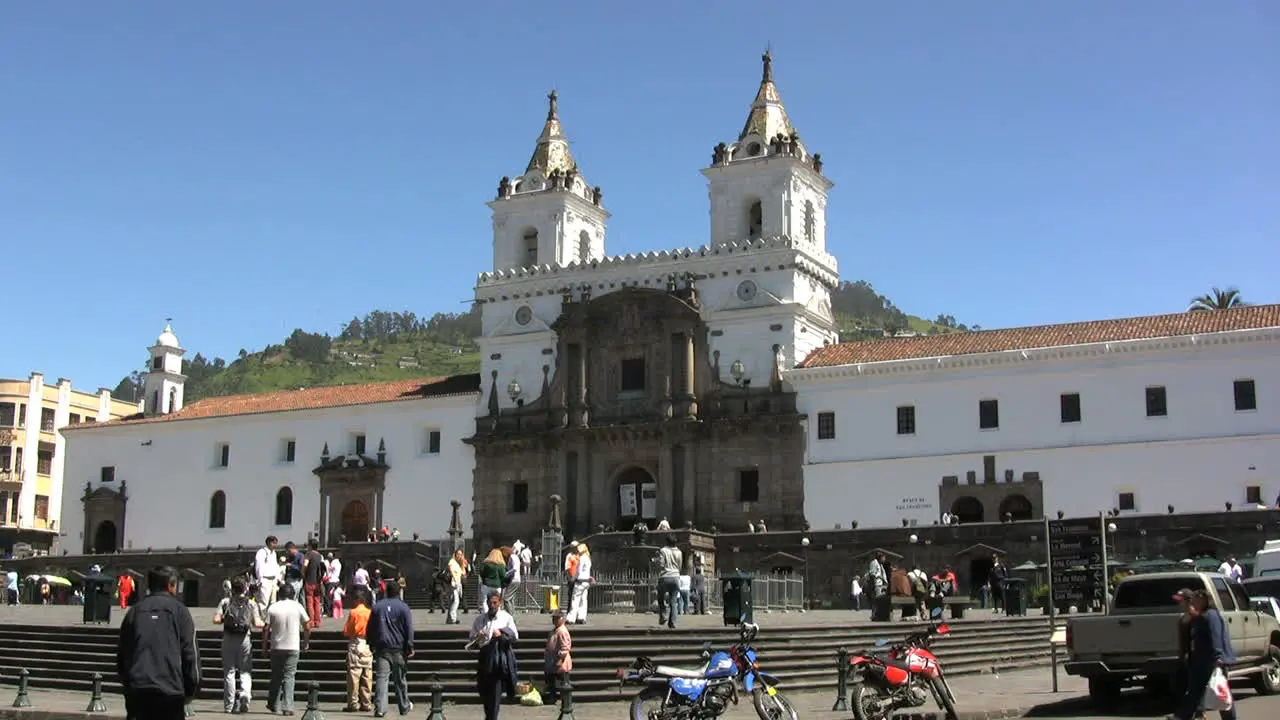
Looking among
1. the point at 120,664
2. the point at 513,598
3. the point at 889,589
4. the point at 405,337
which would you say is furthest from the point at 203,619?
the point at 405,337

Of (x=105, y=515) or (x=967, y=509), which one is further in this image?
(x=105, y=515)

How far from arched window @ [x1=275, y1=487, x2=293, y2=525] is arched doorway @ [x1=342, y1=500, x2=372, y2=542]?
2.46 meters

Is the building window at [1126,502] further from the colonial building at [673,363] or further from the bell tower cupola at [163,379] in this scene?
the bell tower cupola at [163,379]

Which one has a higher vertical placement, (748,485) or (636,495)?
(748,485)

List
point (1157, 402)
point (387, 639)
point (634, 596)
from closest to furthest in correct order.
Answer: point (387, 639)
point (634, 596)
point (1157, 402)

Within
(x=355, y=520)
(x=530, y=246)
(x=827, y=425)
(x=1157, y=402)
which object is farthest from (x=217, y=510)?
(x=1157, y=402)

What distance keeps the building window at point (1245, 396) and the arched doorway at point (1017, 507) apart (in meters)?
6.97

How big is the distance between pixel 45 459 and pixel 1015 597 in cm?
6065

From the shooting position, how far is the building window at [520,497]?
56531 mm

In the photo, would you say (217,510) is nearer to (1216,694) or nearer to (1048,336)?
(1048,336)

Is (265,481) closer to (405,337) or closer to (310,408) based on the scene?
(310,408)

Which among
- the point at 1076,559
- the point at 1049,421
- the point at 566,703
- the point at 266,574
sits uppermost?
the point at 1049,421

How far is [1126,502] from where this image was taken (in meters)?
47.2

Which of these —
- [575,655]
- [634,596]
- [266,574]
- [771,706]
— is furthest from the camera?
[634,596]
